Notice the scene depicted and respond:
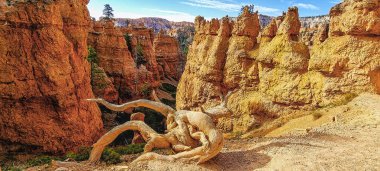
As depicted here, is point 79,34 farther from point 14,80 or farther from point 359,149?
point 359,149

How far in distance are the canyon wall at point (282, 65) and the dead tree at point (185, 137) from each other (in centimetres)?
888

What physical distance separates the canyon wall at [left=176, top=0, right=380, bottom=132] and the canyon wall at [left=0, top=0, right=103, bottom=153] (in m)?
8.71

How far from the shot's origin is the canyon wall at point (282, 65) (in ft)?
50.3

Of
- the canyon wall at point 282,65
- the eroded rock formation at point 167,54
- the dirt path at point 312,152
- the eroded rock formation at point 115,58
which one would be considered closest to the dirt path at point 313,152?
the dirt path at point 312,152

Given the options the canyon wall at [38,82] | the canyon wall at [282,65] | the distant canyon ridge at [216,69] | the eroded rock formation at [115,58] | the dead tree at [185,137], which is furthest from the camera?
the eroded rock formation at [115,58]

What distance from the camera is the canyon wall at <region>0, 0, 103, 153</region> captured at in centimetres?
1817

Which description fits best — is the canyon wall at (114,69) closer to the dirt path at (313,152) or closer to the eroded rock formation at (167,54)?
the eroded rock formation at (167,54)

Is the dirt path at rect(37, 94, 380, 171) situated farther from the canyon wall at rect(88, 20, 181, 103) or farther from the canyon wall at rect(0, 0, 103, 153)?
the canyon wall at rect(88, 20, 181, 103)

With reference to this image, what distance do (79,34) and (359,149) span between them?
19.3 meters

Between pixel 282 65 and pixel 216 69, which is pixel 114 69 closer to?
pixel 216 69

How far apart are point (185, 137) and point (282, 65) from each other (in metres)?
11.5

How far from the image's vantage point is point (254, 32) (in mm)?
21969

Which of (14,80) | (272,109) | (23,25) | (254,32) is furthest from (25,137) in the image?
(254,32)

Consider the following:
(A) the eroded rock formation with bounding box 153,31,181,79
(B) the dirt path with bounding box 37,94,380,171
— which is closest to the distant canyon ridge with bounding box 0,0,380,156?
(B) the dirt path with bounding box 37,94,380,171
